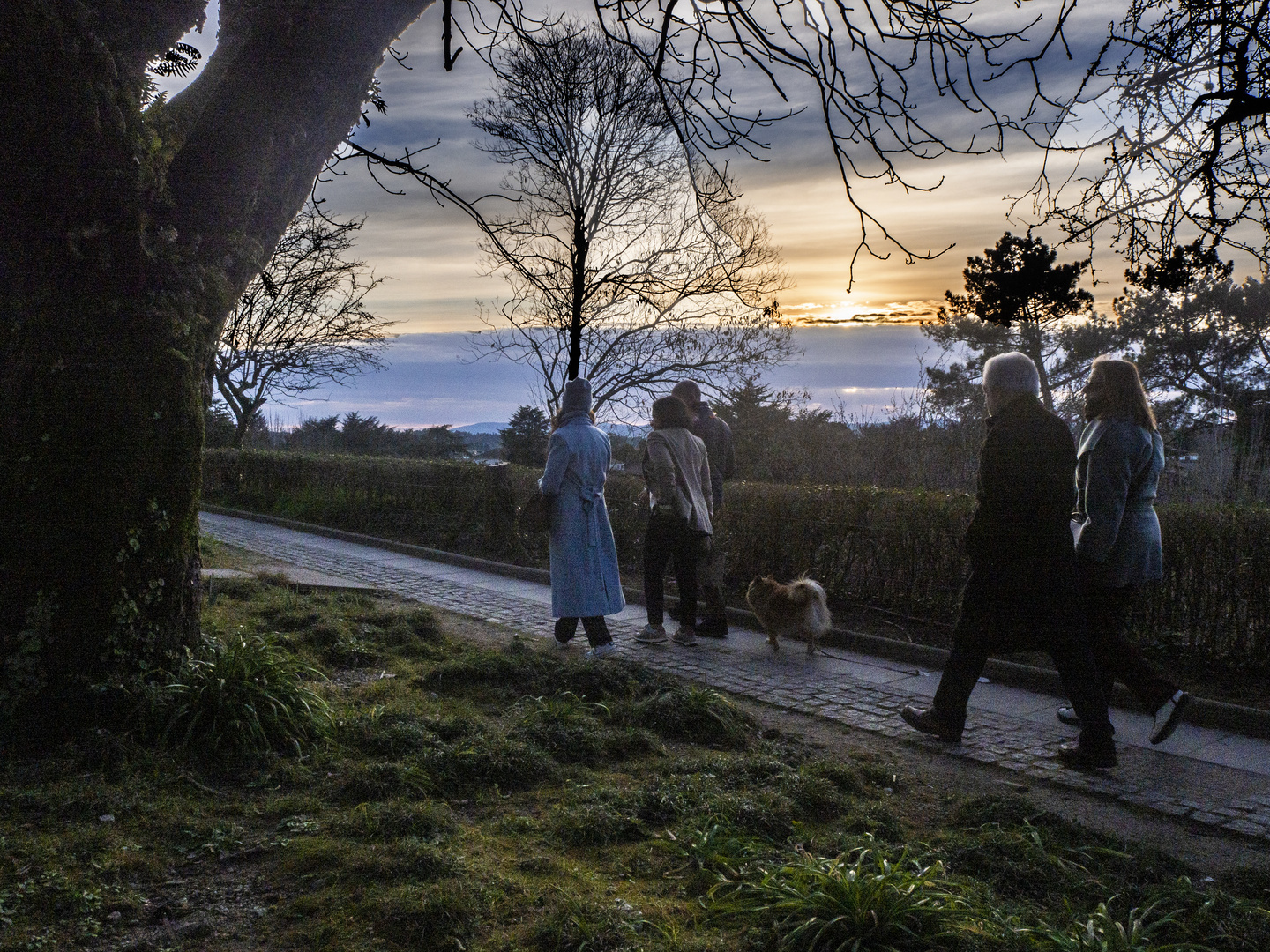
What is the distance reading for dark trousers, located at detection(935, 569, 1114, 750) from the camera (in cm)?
505

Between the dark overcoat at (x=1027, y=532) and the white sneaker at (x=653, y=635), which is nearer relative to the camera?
the dark overcoat at (x=1027, y=532)

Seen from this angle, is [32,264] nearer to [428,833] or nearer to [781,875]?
[428,833]

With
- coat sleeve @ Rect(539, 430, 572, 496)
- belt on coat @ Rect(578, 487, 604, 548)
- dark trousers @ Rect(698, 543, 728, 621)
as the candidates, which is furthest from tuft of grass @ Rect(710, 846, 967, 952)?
dark trousers @ Rect(698, 543, 728, 621)

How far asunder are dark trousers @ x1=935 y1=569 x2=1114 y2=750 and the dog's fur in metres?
2.24

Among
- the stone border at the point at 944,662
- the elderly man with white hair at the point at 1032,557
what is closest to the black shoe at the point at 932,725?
the elderly man with white hair at the point at 1032,557

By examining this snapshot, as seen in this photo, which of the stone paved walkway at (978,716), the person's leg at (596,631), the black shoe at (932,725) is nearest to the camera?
the stone paved walkway at (978,716)

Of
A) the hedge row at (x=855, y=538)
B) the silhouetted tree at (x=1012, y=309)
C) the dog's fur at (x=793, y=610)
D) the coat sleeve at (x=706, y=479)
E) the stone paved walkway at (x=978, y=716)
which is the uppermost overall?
the silhouetted tree at (x=1012, y=309)

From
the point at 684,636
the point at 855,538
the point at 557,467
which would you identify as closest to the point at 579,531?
the point at 557,467

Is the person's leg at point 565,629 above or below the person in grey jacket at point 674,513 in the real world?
below

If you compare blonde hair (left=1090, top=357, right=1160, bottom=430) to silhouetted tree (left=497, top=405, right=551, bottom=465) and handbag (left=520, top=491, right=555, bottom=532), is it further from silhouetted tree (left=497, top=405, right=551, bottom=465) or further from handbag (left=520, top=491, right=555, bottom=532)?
silhouetted tree (left=497, top=405, right=551, bottom=465)

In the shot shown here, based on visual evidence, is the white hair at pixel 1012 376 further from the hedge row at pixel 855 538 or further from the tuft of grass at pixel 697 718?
the hedge row at pixel 855 538

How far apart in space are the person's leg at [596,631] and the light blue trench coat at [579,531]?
0.16 feet

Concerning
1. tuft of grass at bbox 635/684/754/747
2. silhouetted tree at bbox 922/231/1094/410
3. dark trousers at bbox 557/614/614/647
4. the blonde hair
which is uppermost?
silhouetted tree at bbox 922/231/1094/410

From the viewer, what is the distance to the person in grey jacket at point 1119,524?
541 cm
